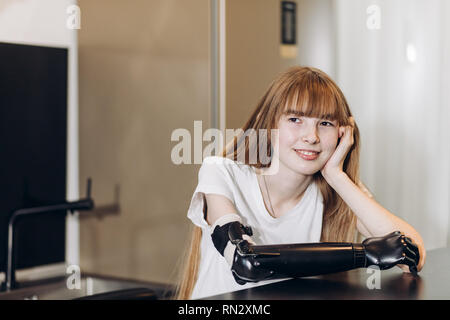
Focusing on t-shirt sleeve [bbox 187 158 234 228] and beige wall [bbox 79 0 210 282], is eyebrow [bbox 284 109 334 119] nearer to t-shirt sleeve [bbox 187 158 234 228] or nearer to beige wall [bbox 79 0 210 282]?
t-shirt sleeve [bbox 187 158 234 228]

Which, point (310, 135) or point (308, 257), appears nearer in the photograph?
point (308, 257)

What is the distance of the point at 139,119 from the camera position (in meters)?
2.34

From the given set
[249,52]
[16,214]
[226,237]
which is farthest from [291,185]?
[249,52]

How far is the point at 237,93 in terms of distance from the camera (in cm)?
243

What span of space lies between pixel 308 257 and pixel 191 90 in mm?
1740

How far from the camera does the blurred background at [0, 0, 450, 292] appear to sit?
197cm

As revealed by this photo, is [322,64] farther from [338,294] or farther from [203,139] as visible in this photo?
[338,294]

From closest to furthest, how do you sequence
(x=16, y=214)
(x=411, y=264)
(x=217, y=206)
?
(x=411, y=264) < (x=217, y=206) < (x=16, y=214)

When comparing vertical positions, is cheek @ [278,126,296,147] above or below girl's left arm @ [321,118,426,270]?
above

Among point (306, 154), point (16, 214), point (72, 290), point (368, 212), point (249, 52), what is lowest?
point (72, 290)

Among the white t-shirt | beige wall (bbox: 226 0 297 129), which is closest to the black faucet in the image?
beige wall (bbox: 226 0 297 129)

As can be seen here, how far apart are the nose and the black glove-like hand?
286 mm

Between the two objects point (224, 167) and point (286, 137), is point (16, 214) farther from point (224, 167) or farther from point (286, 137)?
point (286, 137)

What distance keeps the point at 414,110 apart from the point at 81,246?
1431 mm
